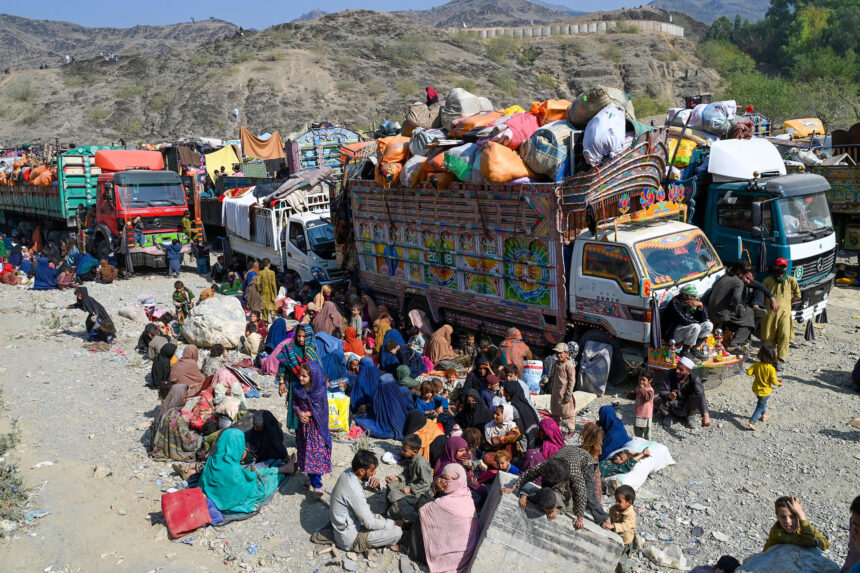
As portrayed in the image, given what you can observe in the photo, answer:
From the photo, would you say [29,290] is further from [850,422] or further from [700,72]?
[700,72]

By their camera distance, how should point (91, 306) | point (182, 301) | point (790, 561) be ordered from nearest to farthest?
point (790, 561) < point (91, 306) < point (182, 301)

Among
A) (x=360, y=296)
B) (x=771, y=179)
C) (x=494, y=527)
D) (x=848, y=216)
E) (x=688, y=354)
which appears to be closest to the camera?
(x=494, y=527)

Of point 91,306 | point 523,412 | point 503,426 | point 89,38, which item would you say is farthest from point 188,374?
point 89,38

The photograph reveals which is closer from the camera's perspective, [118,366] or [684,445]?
[684,445]

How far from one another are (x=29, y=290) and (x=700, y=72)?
54.8 metres

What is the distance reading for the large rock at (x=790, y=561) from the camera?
3797 millimetres

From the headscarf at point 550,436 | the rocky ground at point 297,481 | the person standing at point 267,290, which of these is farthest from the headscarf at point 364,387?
the person standing at point 267,290

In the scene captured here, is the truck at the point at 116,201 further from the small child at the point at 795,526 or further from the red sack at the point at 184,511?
the small child at the point at 795,526

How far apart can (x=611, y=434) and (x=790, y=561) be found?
7.84 ft

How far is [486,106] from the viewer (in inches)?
396

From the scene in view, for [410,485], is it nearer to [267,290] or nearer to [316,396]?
[316,396]

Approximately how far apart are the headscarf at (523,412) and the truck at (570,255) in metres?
1.75

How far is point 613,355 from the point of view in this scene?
25.6 feet

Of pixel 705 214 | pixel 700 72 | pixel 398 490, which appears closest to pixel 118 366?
pixel 398 490
